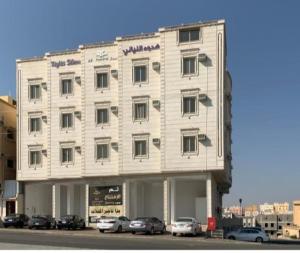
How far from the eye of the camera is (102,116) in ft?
190

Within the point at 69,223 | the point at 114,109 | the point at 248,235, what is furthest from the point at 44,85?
the point at 248,235

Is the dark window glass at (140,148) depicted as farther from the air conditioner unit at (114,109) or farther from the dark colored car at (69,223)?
the dark colored car at (69,223)

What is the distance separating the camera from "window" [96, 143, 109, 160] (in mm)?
57281

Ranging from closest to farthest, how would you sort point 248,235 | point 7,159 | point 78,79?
point 248,235 → point 78,79 → point 7,159

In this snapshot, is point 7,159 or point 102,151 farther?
point 7,159

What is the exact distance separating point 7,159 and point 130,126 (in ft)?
53.7

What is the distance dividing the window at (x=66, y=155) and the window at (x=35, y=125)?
3.81 metres

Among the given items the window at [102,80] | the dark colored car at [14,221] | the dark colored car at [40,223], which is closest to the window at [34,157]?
the dark colored car at [14,221]

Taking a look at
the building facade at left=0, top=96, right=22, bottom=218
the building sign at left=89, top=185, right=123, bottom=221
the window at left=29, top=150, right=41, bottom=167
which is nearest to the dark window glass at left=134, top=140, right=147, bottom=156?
the building sign at left=89, top=185, right=123, bottom=221

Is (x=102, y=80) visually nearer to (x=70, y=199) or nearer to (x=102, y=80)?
(x=102, y=80)

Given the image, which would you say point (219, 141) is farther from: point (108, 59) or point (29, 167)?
point (29, 167)

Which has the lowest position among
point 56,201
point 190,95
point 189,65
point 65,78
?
point 56,201

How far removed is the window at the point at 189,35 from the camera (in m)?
53.6

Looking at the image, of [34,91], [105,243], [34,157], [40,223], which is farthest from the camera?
[34,91]
